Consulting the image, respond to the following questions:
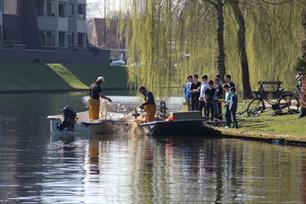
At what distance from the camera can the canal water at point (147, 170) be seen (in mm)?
18281

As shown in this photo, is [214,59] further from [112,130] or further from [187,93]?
[112,130]

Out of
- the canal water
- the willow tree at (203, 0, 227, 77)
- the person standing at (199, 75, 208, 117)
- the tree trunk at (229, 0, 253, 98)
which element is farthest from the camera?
the tree trunk at (229, 0, 253, 98)

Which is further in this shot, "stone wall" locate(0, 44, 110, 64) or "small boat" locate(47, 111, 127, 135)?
"stone wall" locate(0, 44, 110, 64)

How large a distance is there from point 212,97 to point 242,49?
25.8 feet

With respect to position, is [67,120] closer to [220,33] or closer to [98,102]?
[98,102]

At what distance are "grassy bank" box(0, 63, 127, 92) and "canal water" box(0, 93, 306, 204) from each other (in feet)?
183

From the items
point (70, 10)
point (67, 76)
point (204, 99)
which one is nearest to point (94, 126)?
point (204, 99)

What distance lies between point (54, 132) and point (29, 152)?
713 cm

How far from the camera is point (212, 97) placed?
34781 mm

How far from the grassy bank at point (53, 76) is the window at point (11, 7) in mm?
9176

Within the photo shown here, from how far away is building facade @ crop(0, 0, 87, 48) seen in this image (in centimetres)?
10581

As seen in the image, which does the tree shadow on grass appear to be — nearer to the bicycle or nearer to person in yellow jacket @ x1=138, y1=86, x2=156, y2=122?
the bicycle

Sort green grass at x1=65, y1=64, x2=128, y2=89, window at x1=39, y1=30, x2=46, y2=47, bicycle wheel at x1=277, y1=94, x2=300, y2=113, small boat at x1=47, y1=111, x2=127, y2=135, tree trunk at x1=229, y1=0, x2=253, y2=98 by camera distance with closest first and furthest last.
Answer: small boat at x1=47, y1=111, x2=127, y2=135 < bicycle wheel at x1=277, y1=94, x2=300, y2=113 < tree trunk at x1=229, y1=0, x2=253, y2=98 < green grass at x1=65, y1=64, x2=128, y2=89 < window at x1=39, y1=30, x2=46, y2=47

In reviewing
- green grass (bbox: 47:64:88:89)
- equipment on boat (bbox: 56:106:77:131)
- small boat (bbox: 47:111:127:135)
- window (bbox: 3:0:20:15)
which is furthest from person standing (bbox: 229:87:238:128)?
window (bbox: 3:0:20:15)
